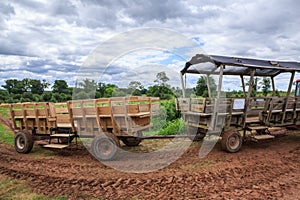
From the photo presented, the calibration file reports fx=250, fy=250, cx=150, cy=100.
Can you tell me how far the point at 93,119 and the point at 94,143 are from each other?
28.1 inches

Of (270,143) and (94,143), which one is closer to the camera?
(94,143)

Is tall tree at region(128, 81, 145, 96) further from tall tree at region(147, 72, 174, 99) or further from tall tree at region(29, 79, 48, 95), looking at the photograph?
tall tree at region(29, 79, 48, 95)

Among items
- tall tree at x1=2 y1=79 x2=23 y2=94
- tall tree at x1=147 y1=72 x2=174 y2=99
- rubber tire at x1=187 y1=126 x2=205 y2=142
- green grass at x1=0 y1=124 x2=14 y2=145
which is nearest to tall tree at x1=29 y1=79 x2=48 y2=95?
tall tree at x1=2 y1=79 x2=23 y2=94

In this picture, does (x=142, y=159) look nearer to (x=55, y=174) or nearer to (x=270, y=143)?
(x=55, y=174)

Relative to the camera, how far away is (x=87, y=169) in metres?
→ 6.20

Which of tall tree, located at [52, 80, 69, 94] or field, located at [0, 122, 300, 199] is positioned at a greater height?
tall tree, located at [52, 80, 69, 94]

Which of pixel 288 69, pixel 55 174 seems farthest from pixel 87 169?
pixel 288 69

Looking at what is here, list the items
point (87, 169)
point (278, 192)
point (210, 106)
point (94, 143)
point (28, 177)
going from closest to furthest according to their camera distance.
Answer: point (278, 192) < point (28, 177) < point (87, 169) < point (94, 143) < point (210, 106)

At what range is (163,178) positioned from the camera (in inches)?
214

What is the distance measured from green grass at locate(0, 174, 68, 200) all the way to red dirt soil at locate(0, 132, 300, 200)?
0.15 m

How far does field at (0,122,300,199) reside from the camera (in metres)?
4.67

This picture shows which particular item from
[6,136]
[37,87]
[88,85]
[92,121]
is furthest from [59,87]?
[92,121]

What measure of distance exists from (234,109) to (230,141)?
1016mm

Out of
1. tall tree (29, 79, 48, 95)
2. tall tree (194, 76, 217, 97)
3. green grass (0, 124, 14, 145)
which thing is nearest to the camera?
green grass (0, 124, 14, 145)
